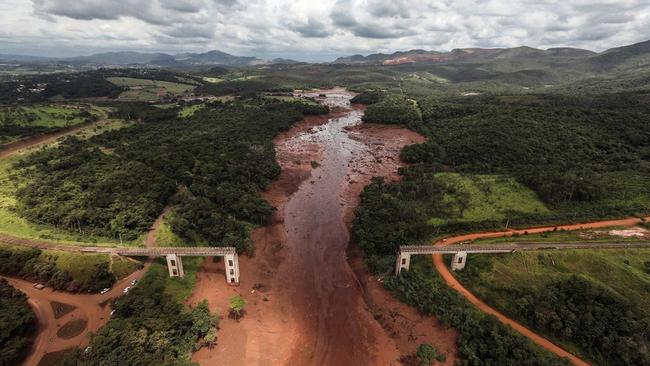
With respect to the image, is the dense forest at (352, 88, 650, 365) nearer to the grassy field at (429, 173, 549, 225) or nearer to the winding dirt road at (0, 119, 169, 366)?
the grassy field at (429, 173, 549, 225)

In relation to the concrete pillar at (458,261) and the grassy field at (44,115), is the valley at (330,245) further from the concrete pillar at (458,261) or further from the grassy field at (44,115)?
the grassy field at (44,115)

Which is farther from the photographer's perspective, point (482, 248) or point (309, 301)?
point (309, 301)

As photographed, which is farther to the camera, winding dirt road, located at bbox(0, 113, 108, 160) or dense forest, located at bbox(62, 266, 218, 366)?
winding dirt road, located at bbox(0, 113, 108, 160)

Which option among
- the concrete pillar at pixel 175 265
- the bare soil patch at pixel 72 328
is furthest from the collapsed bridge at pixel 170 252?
the bare soil patch at pixel 72 328

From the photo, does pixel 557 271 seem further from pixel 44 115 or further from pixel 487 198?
pixel 44 115

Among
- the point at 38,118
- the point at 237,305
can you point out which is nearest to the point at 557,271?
the point at 237,305

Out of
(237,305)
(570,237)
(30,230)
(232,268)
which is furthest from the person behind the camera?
(30,230)

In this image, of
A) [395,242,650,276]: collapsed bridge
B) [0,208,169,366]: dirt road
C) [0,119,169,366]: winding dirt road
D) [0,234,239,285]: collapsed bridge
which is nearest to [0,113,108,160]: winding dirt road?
[0,234,239,285]: collapsed bridge

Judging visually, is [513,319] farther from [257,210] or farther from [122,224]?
[122,224]
